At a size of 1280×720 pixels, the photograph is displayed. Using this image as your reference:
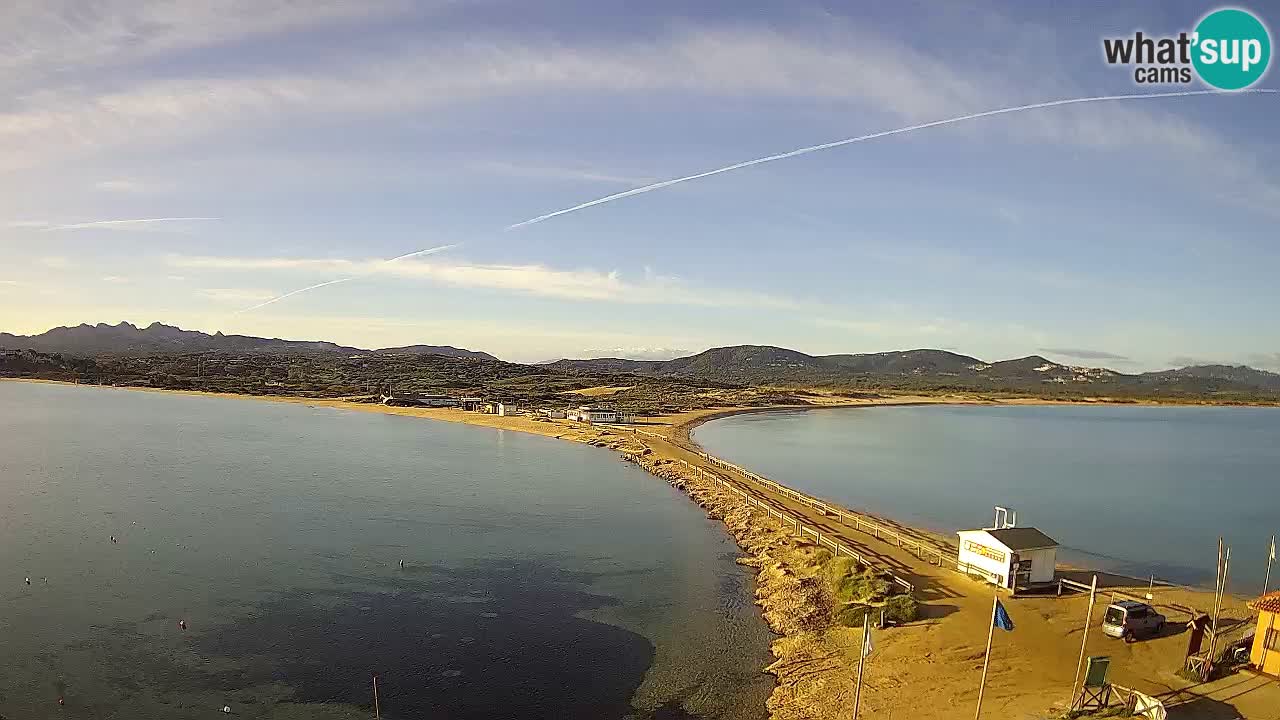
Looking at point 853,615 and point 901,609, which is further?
point 853,615

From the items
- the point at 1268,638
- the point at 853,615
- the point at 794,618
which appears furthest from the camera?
the point at 794,618

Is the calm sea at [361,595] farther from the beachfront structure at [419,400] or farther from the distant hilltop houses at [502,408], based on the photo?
the beachfront structure at [419,400]

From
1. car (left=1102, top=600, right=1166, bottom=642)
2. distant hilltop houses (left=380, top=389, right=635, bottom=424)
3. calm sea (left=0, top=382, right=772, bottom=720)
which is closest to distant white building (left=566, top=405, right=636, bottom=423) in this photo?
distant hilltop houses (left=380, top=389, right=635, bottom=424)

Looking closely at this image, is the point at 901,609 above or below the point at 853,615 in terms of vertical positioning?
above

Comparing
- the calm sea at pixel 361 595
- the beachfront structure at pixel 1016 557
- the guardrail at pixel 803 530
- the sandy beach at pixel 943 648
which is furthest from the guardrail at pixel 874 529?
the calm sea at pixel 361 595

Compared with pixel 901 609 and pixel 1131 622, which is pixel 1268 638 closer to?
pixel 1131 622

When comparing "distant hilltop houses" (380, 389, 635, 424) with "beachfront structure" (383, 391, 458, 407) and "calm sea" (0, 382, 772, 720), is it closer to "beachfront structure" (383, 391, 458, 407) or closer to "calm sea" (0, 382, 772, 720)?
"beachfront structure" (383, 391, 458, 407)

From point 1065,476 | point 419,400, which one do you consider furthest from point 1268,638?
point 419,400
